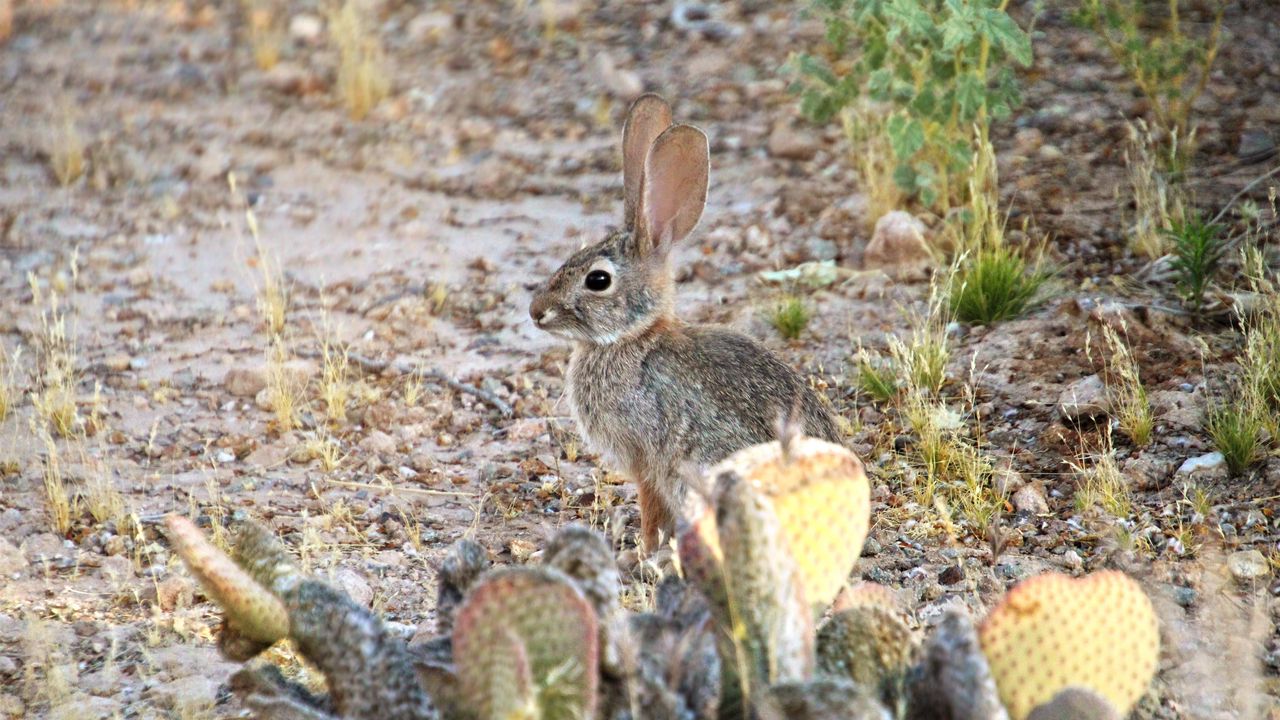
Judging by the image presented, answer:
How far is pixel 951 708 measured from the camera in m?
3.03

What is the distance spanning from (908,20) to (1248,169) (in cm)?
221

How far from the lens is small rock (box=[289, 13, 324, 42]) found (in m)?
11.1

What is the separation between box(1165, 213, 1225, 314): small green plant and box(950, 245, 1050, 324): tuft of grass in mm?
624

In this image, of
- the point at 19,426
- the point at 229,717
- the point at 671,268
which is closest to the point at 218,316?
the point at 19,426

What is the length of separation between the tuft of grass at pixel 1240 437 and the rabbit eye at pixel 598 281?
2320 millimetres

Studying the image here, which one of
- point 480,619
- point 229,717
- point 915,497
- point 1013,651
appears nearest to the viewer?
point 480,619

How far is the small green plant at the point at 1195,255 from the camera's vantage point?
5926 mm

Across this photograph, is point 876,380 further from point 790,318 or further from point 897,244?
point 897,244

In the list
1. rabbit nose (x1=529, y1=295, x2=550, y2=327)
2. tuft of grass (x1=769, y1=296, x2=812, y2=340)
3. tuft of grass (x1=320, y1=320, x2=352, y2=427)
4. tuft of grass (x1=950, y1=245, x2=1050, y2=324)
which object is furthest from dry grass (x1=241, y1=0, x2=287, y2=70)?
tuft of grass (x1=950, y1=245, x2=1050, y2=324)

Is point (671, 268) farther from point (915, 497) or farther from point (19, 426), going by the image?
point (19, 426)

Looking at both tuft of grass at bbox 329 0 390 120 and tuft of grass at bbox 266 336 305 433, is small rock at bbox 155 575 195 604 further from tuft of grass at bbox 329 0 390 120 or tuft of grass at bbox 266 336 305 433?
tuft of grass at bbox 329 0 390 120

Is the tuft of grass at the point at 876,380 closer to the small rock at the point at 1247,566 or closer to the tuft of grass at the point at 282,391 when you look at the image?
the small rock at the point at 1247,566

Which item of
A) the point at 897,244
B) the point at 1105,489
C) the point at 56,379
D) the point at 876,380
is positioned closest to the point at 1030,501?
the point at 1105,489

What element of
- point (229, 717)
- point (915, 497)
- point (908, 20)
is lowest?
point (915, 497)
